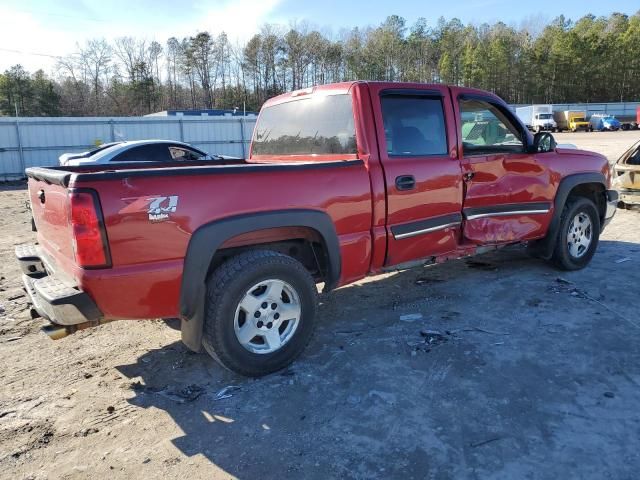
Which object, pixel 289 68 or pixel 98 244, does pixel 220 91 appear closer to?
pixel 289 68

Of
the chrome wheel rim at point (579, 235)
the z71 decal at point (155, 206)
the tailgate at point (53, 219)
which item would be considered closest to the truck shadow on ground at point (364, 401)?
the tailgate at point (53, 219)

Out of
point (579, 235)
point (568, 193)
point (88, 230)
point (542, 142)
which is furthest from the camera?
point (579, 235)

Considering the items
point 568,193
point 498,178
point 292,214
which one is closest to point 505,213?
point 498,178

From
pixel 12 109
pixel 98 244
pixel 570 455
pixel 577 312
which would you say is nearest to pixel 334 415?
pixel 570 455

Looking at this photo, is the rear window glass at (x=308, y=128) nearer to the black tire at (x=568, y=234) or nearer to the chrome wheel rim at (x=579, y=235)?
the black tire at (x=568, y=234)

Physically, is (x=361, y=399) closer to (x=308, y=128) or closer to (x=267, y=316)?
(x=267, y=316)

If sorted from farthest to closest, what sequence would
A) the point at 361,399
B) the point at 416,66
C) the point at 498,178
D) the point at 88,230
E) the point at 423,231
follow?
the point at 416,66 → the point at 498,178 → the point at 423,231 → the point at 361,399 → the point at 88,230

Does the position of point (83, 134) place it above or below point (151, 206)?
above

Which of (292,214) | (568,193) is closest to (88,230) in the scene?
(292,214)

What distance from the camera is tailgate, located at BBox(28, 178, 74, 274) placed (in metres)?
2.98

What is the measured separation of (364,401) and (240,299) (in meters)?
1.05

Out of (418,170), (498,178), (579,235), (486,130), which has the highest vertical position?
(486,130)

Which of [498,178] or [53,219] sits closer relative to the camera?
[53,219]

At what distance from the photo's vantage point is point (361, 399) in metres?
3.19
